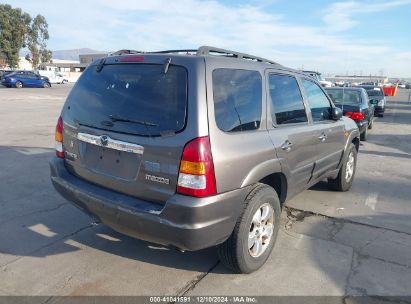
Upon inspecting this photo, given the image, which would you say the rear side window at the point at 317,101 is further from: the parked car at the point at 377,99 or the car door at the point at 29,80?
the car door at the point at 29,80

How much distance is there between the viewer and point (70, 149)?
350 centimetres

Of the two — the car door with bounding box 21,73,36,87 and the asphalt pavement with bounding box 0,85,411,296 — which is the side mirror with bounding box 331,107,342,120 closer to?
the asphalt pavement with bounding box 0,85,411,296

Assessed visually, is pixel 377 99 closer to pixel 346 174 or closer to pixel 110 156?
pixel 346 174

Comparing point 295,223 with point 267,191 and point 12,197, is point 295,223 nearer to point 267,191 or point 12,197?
point 267,191

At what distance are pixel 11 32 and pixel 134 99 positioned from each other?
232 feet

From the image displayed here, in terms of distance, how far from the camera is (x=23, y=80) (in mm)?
35219

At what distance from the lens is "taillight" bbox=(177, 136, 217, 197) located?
8.93 feet

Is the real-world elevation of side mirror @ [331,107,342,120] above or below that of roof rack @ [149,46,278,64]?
below

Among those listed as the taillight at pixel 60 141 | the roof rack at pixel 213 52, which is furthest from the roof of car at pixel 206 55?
the taillight at pixel 60 141

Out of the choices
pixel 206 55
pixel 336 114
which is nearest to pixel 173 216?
pixel 206 55

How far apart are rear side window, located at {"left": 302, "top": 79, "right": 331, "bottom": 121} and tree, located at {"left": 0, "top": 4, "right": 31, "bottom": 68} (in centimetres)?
6834

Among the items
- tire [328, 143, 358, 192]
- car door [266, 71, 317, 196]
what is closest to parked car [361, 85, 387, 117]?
tire [328, 143, 358, 192]

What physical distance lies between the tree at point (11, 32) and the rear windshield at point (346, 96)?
211 feet

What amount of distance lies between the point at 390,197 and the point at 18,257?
16.9ft
